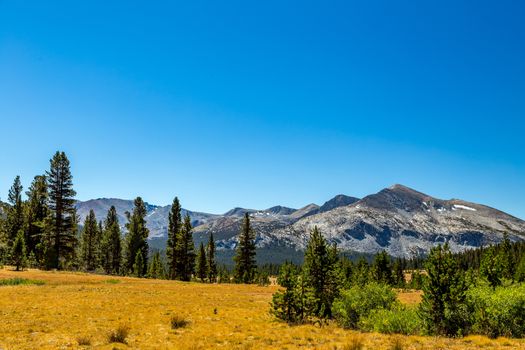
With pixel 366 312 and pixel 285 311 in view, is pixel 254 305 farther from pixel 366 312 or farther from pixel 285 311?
pixel 366 312

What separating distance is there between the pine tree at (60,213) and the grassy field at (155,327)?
21545mm

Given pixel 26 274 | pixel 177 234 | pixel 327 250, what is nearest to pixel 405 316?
pixel 327 250

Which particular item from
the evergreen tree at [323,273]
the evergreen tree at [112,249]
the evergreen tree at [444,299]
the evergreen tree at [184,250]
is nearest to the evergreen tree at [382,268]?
the evergreen tree at [184,250]

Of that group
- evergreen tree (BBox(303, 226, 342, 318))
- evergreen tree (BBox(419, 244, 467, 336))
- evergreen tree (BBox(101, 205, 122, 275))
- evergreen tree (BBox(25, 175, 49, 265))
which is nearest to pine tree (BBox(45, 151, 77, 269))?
evergreen tree (BBox(25, 175, 49, 265))

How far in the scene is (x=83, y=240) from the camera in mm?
92438

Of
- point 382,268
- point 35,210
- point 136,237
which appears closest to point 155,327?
point 35,210

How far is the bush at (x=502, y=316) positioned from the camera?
81.4 ft

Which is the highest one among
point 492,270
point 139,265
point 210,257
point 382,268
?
point 492,270

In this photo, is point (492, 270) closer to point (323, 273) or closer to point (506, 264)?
point (506, 264)

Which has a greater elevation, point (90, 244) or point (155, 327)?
point (90, 244)

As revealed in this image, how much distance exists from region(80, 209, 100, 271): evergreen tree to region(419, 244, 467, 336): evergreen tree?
82.6 meters

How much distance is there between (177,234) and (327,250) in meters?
43.9

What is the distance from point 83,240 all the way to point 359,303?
82180 millimetres

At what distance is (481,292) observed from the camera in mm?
27312
